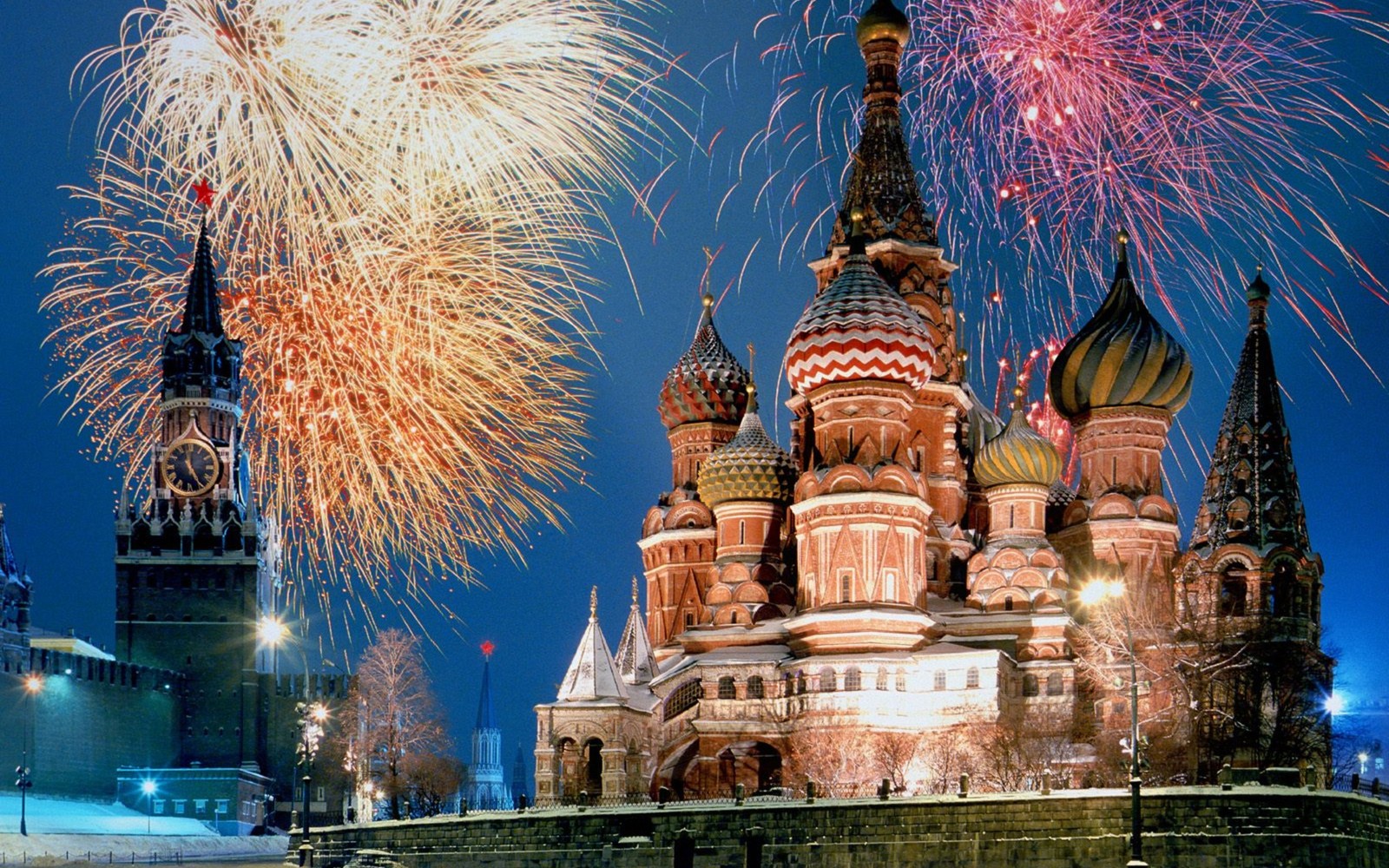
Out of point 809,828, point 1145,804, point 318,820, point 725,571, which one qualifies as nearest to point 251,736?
point 318,820

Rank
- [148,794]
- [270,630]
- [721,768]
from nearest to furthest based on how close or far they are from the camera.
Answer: [721,768] → [148,794] → [270,630]

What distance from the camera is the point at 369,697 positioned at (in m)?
60.8

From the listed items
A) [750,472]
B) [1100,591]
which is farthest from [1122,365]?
[1100,591]

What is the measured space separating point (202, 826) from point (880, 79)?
35.3 m

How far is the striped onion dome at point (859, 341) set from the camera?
50.9 metres

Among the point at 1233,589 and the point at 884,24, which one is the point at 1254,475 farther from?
the point at 884,24

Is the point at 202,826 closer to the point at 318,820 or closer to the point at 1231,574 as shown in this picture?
the point at 318,820

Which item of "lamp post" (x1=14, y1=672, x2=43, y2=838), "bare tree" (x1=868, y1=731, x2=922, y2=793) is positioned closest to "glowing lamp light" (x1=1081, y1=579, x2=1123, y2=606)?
"bare tree" (x1=868, y1=731, x2=922, y2=793)

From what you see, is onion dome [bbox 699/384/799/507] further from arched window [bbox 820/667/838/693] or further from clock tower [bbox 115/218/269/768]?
clock tower [bbox 115/218/269/768]

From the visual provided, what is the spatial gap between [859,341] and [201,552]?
1649 inches

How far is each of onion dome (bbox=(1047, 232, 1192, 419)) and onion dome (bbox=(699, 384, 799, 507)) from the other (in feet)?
25.3

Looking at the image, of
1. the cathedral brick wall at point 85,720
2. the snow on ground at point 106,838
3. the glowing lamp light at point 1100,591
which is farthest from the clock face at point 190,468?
the glowing lamp light at point 1100,591

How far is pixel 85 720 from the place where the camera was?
75562mm

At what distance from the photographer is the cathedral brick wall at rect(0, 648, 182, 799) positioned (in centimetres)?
7238
